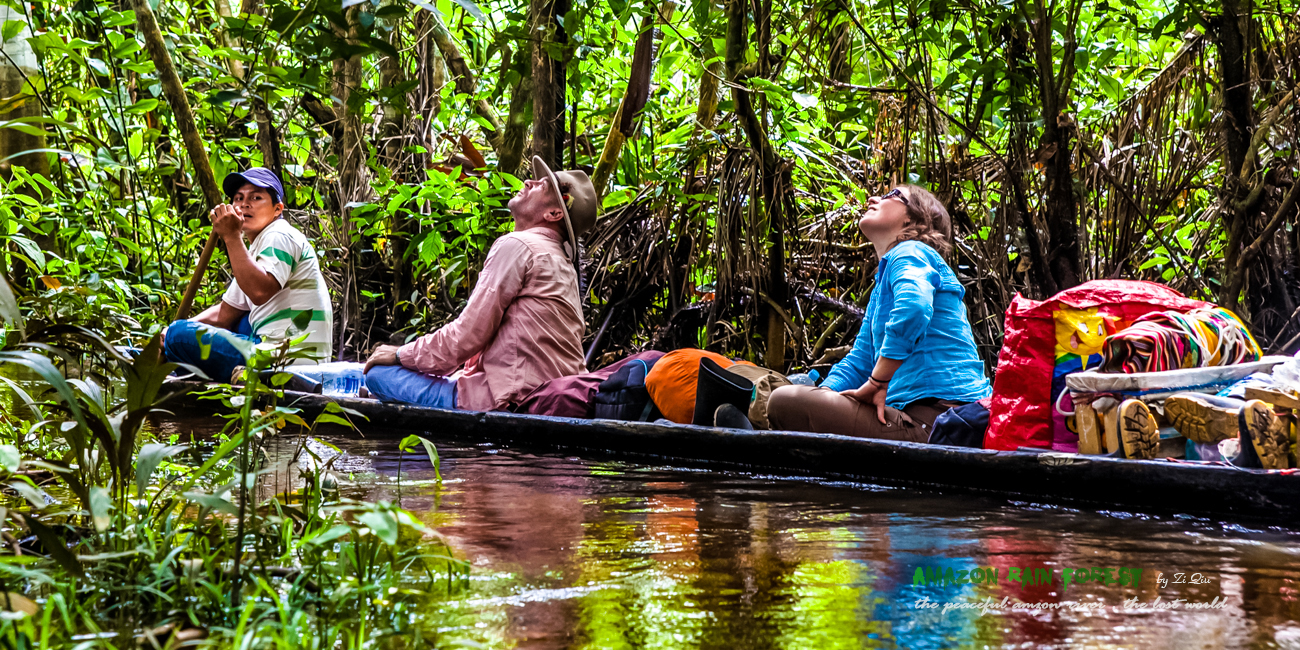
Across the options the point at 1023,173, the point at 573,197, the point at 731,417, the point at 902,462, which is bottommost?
the point at 902,462

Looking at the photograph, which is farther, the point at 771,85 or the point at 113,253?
the point at 113,253

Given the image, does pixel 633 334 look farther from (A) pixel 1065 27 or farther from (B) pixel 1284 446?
(B) pixel 1284 446

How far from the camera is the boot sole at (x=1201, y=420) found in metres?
3.50

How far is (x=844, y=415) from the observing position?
455 centimetres

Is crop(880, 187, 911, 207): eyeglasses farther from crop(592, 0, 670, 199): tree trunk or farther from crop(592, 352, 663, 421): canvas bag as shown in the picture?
crop(592, 0, 670, 199): tree trunk

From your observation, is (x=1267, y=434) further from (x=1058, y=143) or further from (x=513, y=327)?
(x=513, y=327)

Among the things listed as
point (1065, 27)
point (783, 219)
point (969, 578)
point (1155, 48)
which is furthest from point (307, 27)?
point (1155, 48)

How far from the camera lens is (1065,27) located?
228 inches

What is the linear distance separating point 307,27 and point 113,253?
209 inches

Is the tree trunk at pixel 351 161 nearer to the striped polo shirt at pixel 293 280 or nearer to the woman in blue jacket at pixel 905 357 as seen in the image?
the striped polo shirt at pixel 293 280

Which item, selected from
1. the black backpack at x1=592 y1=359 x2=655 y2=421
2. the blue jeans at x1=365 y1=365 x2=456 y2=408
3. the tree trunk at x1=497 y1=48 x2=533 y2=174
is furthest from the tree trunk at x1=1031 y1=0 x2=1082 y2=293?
the blue jeans at x1=365 y1=365 x2=456 y2=408

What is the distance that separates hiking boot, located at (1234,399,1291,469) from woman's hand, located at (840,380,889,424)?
56.9 inches

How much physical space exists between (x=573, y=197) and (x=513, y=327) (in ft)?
2.80

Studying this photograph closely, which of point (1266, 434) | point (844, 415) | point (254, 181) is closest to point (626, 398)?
point (844, 415)
